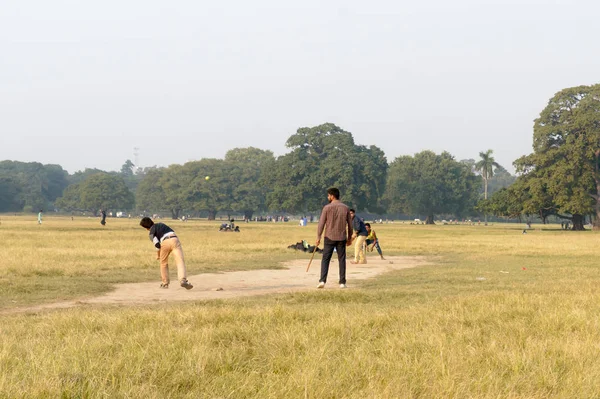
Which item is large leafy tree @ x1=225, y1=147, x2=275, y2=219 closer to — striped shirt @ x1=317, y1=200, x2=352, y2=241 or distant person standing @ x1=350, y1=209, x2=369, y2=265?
distant person standing @ x1=350, y1=209, x2=369, y2=265

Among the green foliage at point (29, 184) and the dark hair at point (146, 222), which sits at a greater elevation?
the green foliage at point (29, 184)

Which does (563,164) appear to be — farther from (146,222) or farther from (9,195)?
(9,195)

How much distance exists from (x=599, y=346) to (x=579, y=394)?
6.34ft

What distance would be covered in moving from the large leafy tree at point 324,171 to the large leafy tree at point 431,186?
24.4 metres

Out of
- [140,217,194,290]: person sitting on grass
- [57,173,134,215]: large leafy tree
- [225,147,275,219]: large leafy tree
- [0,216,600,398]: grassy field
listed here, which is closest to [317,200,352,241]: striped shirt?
[0,216,600,398]: grassy field

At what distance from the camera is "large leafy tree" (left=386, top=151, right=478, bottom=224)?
118 metres

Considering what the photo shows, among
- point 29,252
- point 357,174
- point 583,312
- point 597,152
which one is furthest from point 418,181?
point 583,312

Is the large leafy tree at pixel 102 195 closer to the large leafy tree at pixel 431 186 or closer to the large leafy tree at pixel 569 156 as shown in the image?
the large leafy tree at pixel 431 186

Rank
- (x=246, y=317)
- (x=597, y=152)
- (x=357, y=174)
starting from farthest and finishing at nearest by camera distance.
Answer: (x=357, y=174)
(x=597, y=152)
(x=246, y=317)

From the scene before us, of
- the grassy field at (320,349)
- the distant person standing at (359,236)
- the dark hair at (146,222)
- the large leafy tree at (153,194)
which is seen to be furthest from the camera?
the large leafy tree at (153,194)

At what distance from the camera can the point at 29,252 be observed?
84.1ft

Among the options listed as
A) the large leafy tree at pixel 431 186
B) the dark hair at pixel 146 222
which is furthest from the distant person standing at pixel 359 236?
the large leafy tree at pixel 431 186

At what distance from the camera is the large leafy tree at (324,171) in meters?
88.2

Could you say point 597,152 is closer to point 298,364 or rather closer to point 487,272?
point 487,272
